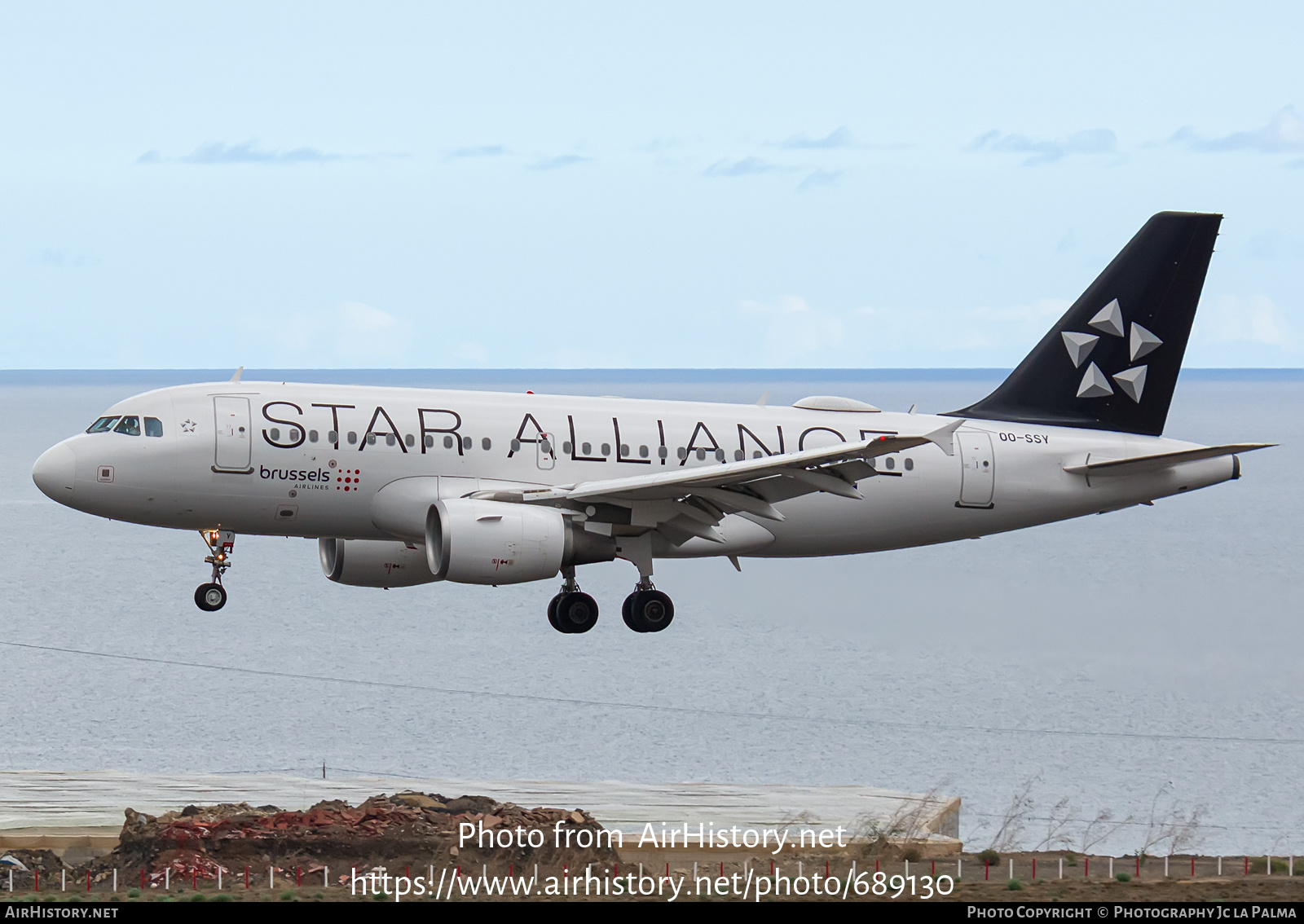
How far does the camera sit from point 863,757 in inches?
3275

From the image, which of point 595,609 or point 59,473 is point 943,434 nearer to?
point 595,609

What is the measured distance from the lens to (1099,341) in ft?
160

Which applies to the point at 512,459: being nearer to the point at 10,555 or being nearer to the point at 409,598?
the point at 409,598

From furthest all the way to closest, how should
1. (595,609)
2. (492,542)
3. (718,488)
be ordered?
(595,609) → (718,488) → (492,542)

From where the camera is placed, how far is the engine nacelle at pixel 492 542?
3912 cm

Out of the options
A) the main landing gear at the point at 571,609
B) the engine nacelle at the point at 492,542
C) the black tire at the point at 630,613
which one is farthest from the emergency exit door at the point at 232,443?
the black tire at the point at 630,613

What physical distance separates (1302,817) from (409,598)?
70.6m

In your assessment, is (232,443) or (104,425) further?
(104,425)

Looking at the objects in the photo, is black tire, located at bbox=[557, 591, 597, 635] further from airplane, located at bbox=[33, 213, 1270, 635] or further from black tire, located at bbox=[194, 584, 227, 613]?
black tire, located at bbox=[194, 584, 227, 613]

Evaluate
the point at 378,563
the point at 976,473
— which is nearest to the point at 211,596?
the point at 378,563

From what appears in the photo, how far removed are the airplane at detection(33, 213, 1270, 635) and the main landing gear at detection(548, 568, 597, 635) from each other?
0.05 metres

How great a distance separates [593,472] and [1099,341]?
15.8 m

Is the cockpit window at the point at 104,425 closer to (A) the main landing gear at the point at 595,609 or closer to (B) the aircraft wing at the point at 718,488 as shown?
(B) the aircraft wing at the point at 718,488

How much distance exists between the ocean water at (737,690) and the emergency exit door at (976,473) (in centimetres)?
2100
